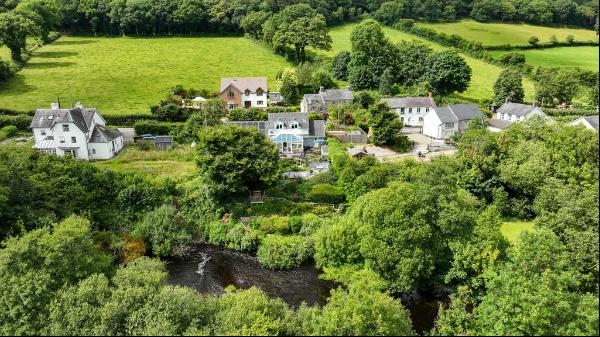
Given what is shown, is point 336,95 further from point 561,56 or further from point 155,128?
point 561,56

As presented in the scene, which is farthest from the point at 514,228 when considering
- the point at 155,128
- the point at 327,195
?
the point at 155,128

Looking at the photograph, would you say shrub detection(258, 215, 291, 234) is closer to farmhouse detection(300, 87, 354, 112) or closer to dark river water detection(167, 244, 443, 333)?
dark river water detection(167, 244, 443, 333)

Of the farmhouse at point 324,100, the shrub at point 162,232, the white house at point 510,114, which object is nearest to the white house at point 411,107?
the farmhouse at point 324,100

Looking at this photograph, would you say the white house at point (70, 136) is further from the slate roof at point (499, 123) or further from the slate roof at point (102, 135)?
the slate roof at point (499, 123)

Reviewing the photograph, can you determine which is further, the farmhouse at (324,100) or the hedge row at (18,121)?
the farmhouse at (324,100)

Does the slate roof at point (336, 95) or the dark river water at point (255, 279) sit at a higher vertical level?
the slate roof at point (336, 95)
